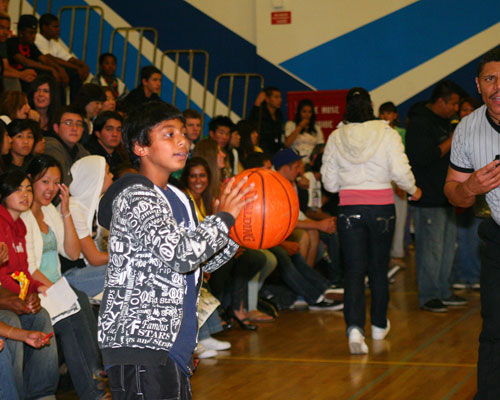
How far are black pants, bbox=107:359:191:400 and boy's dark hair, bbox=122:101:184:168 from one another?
0.77m

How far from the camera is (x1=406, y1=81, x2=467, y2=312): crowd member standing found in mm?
6633

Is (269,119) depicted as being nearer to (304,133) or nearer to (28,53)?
(304,133)

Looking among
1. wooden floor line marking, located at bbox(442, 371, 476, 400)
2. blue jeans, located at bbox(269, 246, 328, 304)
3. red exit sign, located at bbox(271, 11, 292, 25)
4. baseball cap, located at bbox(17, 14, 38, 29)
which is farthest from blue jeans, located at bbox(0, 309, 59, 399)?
red exit sign, located at bbox(271, 11, 292, 25)

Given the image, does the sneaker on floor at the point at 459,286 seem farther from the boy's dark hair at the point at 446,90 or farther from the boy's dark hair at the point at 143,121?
the boy's dark hair at the point at 143,121

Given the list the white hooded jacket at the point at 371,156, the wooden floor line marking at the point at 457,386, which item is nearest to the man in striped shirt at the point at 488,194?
the wooden floor line marking at the point at 457,386

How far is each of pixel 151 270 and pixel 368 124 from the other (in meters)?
3.29

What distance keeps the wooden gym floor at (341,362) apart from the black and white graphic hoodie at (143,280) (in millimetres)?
2099

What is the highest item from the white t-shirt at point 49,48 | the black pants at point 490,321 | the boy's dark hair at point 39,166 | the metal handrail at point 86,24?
the metal handrail at point 86,24

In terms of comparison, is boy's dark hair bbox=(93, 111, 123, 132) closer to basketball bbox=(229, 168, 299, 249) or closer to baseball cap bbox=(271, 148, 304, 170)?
baseball cap bbox=(271, 148, 304, 170)

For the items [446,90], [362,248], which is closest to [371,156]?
[362,248]

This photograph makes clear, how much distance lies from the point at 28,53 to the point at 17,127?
3.31m

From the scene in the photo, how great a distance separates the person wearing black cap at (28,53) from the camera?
809cm

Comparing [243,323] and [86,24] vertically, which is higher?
[86,24]

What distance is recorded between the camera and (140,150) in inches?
108
